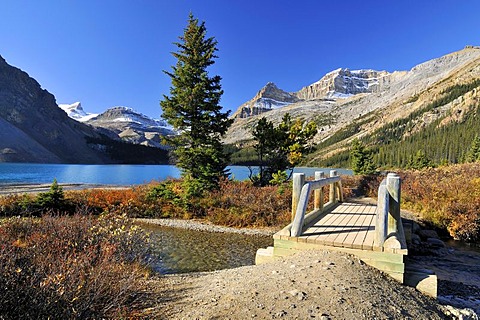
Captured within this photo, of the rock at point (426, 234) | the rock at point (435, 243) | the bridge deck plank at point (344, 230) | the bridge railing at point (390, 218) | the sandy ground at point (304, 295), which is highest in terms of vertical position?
the bridge railing at point (390, 218)

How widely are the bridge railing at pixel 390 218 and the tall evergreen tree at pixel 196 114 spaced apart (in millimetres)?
13226

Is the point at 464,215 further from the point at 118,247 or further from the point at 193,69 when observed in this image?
the point at 193,69

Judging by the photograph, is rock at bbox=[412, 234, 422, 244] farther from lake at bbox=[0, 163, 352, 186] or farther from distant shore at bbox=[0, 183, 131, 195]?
distant shore at bbox=[0, 183, 131, 195]

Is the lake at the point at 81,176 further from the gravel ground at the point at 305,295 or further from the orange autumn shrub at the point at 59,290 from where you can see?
the orange autumn shrub at the point at 59,290

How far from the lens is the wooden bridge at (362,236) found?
5090 millimetres

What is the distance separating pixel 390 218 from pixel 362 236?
0.69 meters

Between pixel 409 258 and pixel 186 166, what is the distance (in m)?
13.5

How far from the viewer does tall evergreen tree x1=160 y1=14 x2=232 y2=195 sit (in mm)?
18406

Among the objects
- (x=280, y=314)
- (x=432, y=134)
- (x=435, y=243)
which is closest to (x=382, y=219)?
(x=280, y=314)

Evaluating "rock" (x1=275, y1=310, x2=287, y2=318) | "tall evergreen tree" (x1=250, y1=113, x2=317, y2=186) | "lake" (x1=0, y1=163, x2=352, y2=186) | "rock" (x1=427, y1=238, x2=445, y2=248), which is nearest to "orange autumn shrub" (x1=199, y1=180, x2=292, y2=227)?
"tall evergreen tree" (x1=250, y1=113, x2=317, y2=186)

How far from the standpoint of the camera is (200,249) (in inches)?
444

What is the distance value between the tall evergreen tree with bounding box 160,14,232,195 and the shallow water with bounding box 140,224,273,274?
4834 millimetres

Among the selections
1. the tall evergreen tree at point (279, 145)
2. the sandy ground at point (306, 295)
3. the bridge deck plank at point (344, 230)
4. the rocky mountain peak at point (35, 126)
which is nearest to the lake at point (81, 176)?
the tall evergreen tree at point (279, 145)

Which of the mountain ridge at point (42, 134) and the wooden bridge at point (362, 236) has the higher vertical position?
the mountain ridge at point (42, 134)
